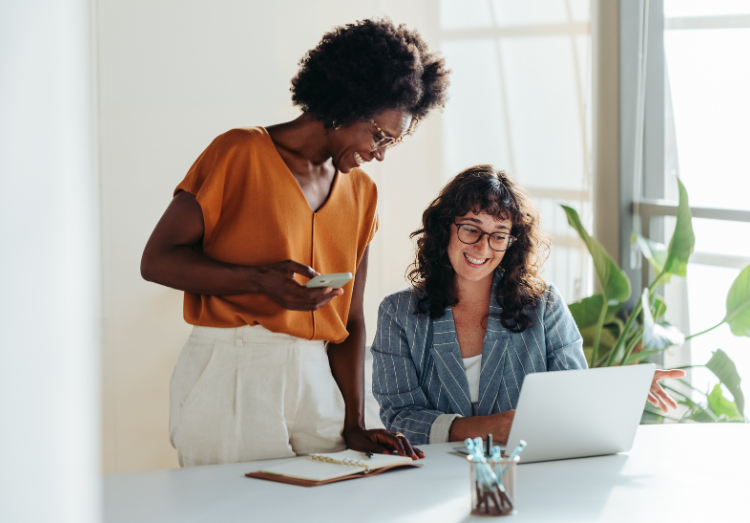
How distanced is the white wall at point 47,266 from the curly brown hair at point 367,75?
1367 millimetres

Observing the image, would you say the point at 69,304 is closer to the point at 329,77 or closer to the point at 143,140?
the point at 329,77

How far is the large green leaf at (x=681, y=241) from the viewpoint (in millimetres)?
2856

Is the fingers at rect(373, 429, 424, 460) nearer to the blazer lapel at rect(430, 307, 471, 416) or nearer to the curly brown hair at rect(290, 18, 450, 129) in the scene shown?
the blazer lapel at rect(430, 307, 471, 416)

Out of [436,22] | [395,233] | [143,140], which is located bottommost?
[395,233]

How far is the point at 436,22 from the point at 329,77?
2.33 meters

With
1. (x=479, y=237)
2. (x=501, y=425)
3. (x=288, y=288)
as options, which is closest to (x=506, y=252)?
(x=479, y=237)

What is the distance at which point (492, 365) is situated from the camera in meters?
1.85

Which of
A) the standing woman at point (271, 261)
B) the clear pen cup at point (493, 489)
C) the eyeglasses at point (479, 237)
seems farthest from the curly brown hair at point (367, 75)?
the clear pen cup at point (493, 489)

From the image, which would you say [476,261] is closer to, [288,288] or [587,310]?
[288,288]

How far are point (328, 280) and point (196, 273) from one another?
277mm

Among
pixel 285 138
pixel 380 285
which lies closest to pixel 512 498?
pixel 285 138

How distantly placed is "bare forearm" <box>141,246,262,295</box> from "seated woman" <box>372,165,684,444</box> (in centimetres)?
60

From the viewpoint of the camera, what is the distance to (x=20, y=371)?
14cm

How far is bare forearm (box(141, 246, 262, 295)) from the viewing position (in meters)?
1.40
